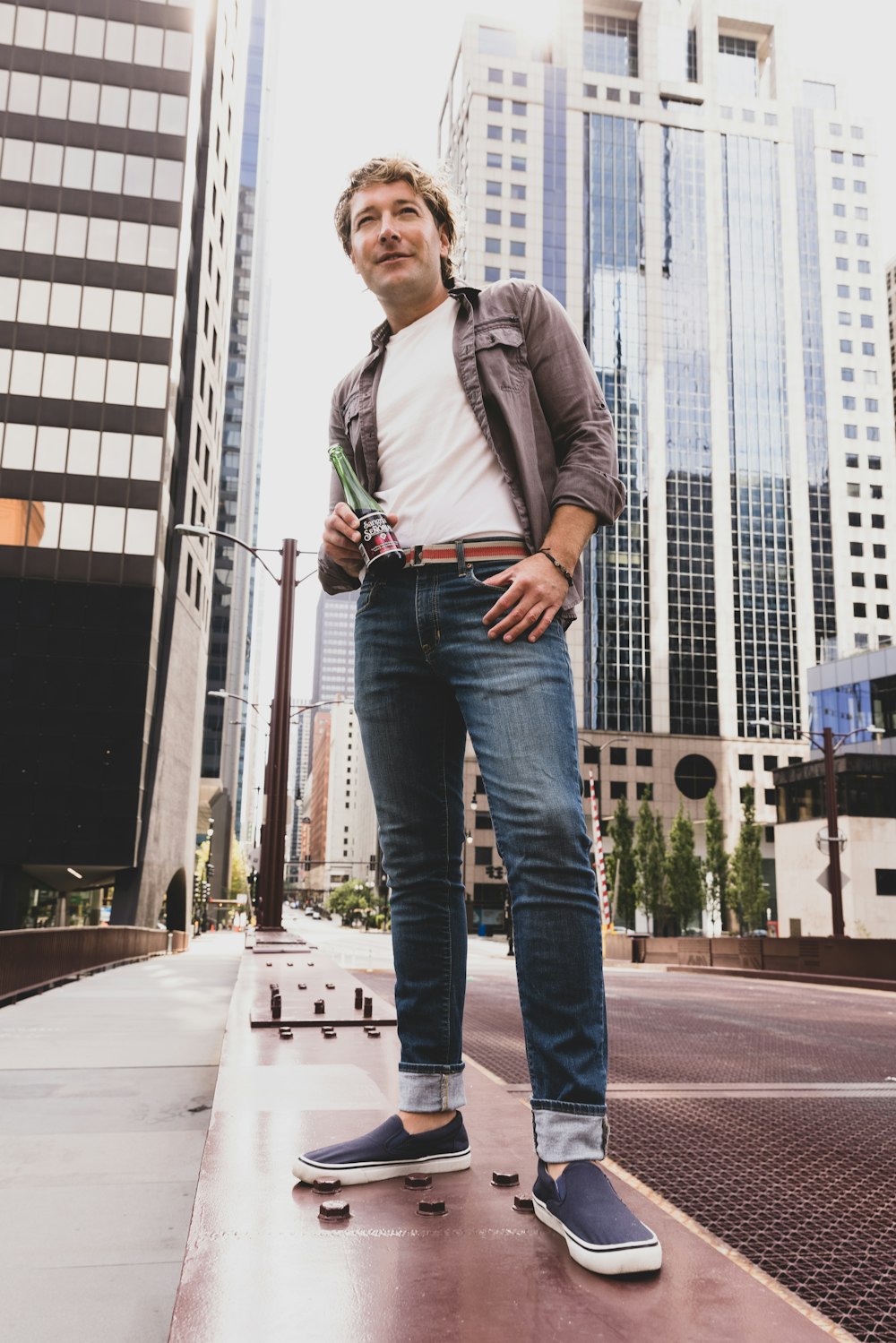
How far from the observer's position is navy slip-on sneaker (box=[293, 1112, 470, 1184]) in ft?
6.77

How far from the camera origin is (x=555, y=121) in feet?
288

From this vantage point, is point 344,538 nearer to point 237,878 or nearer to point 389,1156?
point 389,1156

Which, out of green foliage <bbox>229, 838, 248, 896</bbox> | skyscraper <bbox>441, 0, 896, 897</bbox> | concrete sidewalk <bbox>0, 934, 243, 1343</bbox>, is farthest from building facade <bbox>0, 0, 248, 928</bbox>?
green foliage <bbox>229, 838, 248, 896</bbox>

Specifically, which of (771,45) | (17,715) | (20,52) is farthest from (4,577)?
(771,45)

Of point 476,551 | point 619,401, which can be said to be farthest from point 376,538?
point 619,401

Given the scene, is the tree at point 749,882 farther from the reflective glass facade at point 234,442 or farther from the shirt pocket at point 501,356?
the shirt pocket at point 501,356

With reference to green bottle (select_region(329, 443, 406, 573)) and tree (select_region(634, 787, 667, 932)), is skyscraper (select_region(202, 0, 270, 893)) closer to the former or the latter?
tree (select_region(634, 787, 667, 932))

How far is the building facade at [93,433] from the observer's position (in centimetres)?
3466

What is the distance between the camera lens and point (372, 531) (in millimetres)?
2404

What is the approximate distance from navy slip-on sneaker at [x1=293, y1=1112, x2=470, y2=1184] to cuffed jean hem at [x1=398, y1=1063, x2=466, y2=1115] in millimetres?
45

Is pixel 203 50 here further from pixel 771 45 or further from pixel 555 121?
pixel 771 45

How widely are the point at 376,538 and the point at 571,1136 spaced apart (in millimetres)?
1373

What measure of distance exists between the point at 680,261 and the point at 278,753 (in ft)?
267

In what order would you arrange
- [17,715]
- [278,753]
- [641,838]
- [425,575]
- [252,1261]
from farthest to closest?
[641,838] → [17,715] → [278,753] → [425,575] → [252,1261]
